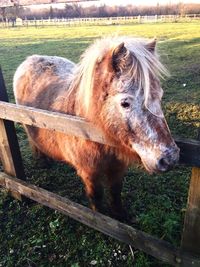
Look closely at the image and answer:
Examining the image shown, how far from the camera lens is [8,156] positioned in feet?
12.0

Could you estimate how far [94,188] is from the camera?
3268 millimetres

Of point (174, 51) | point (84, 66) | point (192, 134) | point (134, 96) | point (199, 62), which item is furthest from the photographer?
point (174, 51)

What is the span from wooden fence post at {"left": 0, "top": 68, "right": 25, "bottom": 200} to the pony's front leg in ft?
3.18

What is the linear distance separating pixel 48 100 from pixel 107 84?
5.36 ft

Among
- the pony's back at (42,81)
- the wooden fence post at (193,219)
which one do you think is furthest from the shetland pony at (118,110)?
the pony's back at (42,81)

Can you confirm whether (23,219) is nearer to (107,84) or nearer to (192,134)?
(107,84)

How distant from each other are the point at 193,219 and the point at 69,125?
129 cm

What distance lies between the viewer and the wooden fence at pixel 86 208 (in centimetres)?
214

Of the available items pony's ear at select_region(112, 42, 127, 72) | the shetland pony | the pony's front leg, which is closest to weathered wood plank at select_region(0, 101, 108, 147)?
the shetland pony

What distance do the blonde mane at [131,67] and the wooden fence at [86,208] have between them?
0.96 ft

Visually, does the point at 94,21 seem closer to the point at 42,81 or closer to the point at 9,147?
the point at 42,81

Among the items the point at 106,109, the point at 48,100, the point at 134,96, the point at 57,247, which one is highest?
the point at 134,96

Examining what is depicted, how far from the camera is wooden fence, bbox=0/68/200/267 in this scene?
2.14 m

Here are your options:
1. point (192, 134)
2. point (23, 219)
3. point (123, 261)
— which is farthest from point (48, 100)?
point (192, 134)
